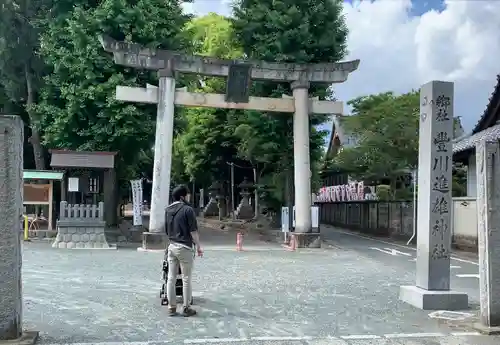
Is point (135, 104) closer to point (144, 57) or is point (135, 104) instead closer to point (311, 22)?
point (144, 57)

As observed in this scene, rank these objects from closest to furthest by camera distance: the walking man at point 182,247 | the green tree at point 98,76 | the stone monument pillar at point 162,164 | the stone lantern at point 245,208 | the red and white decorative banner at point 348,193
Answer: the walking man at point 182,247, the stone monument pillar at point 162,164, the green tree at point 98,76, the red and white decorative banner at point 348,193, the stone lantern at point 245,208

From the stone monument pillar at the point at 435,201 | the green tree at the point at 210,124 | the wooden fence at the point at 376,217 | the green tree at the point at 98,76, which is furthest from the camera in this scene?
the green tree at the point at 210,124

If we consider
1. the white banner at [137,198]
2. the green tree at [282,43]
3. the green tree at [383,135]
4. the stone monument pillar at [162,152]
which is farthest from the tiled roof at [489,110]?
the white banner at [137,198]

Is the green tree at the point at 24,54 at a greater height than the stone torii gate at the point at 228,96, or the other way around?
the green tree at the point at 24,54

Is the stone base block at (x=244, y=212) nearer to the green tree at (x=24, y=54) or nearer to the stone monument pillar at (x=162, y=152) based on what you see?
the green tree at (x=24, y=54)

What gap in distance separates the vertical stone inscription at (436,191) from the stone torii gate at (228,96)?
1112cm

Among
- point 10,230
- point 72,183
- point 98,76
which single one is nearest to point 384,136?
point 98,76

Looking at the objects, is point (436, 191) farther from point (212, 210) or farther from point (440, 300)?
point (212, 210)

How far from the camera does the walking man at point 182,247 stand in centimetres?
793

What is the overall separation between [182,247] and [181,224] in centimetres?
34

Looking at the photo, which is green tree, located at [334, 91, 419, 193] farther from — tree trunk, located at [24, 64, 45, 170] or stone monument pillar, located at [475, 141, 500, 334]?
stone monument pillar, located at [475, 141, 500, 334]

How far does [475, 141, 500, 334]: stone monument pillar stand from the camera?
24.2 feet

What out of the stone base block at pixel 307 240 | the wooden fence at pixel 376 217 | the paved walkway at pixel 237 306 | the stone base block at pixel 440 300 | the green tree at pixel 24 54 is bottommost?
the paved walkway at pixel 237 306

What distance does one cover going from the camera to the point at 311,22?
23.4m
